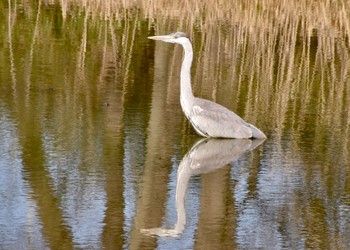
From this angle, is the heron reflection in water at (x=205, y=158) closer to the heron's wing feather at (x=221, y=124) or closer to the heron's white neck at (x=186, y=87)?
the heron's wing feather at (x=221, y=124)

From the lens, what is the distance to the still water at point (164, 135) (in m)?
6.52

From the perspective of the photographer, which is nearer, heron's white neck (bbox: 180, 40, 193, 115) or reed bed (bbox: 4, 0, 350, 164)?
heron's white neck (bbox: 180, 40, 193, 115)

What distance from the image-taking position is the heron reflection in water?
23.6 ft

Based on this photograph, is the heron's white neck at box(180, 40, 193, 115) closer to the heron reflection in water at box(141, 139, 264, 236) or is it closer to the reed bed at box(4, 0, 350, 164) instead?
the heron reflection in water at box(141, 139, 264, 236)

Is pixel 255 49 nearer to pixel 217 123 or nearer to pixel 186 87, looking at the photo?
pixel 186 87

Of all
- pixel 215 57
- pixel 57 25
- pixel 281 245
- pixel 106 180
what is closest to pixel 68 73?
pixel 215 57

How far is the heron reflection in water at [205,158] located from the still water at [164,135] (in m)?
0.02

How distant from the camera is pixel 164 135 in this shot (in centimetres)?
912

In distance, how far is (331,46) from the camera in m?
14.4

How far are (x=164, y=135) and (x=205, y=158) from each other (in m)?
0.71

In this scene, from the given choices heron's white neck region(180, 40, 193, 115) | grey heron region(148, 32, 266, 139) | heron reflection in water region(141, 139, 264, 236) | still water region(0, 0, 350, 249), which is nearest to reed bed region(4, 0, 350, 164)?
still water region(0, 0, 350, 249)

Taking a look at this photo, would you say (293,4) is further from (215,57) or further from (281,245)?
(281,245)

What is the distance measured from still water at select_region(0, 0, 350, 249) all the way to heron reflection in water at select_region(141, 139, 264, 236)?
0.07 ft

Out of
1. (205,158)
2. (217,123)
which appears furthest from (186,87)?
(205,158)
